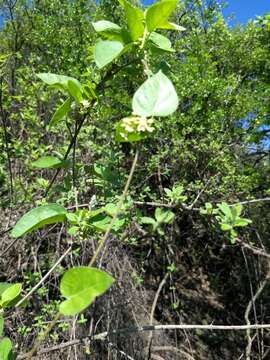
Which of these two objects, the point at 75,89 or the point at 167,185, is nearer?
the point at 75,89

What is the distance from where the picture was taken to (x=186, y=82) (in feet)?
13.6

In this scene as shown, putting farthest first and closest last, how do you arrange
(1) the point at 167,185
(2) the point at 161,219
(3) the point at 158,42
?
(1) the point at 167,185 < (3) the point at 158,42 < (2) the point at 161,219

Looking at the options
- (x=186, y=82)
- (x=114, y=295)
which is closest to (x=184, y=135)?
(x=186, y=82)

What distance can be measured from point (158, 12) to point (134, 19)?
1.8 inches

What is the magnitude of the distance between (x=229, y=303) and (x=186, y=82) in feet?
9.81

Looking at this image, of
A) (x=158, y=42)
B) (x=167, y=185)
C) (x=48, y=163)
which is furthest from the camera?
(x=167, y=185)

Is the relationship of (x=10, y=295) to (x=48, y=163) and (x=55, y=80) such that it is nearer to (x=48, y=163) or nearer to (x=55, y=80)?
(x=48, y=163)

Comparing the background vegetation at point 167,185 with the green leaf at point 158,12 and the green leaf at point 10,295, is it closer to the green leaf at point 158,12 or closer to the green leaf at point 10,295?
the green leaf at point 10,295

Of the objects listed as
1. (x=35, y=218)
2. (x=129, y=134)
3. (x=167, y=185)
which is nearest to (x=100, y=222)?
(x=35, y=218)

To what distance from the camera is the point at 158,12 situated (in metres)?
0.61

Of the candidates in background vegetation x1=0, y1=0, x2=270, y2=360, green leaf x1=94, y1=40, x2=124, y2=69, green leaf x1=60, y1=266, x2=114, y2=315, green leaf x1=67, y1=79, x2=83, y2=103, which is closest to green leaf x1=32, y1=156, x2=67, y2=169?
green leaf x1=67, y1=79, x2=83, y2=103

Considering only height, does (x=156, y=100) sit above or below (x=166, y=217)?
above

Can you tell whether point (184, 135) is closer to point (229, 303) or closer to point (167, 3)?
point (229, 303)

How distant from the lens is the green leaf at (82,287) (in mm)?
427
